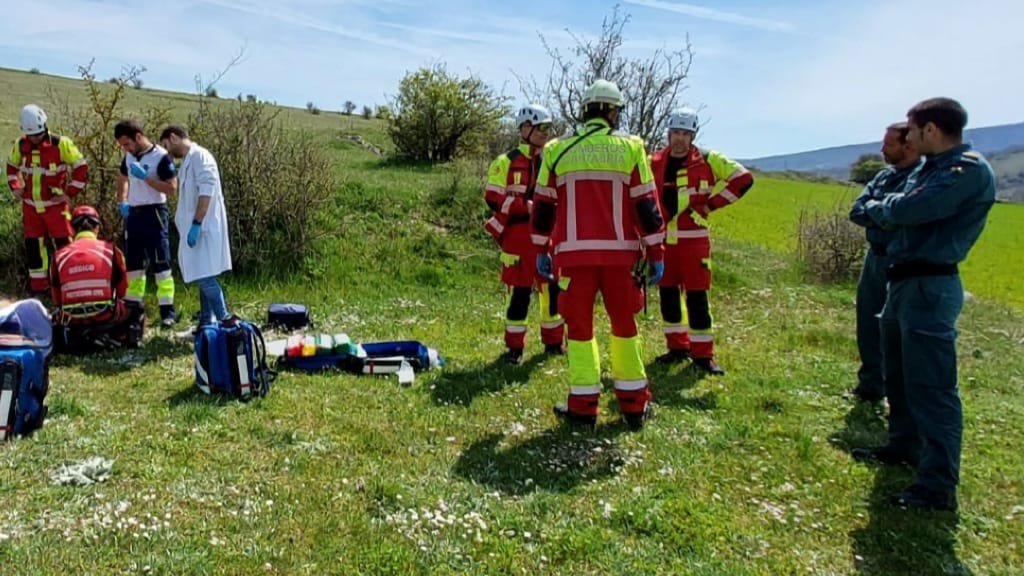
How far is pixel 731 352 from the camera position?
881 cm

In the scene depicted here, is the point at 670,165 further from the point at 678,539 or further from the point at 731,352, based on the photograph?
the point at 678,539

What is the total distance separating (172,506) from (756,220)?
33.9 metres

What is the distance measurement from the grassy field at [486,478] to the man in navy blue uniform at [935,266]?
422 millimetres

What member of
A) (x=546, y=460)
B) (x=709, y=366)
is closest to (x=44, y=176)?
(x=546, y=460)

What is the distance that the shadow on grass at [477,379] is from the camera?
21.9 feet

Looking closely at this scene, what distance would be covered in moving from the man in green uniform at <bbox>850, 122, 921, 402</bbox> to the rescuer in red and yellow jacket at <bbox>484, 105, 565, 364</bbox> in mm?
3122

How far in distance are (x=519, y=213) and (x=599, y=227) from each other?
2.13 meters

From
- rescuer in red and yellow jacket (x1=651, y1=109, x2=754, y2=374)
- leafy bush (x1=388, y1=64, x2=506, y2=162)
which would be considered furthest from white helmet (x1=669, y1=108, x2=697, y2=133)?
leafy bush (x1=388, y1=64, x2=506, y2=162)

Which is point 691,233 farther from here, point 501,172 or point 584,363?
point 584,363

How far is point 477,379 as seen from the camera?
719 cm

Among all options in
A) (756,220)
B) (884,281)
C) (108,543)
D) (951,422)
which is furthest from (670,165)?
(756,220)

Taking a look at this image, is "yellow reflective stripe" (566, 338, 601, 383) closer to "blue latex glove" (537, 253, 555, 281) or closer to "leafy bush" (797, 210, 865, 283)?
"blue latex glove" (537, 253, 555, 281)

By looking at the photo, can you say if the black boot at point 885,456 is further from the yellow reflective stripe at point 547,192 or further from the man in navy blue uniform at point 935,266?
the yellow reflective stripe at point 547,192

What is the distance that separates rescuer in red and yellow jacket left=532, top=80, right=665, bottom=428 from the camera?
5.51 m
